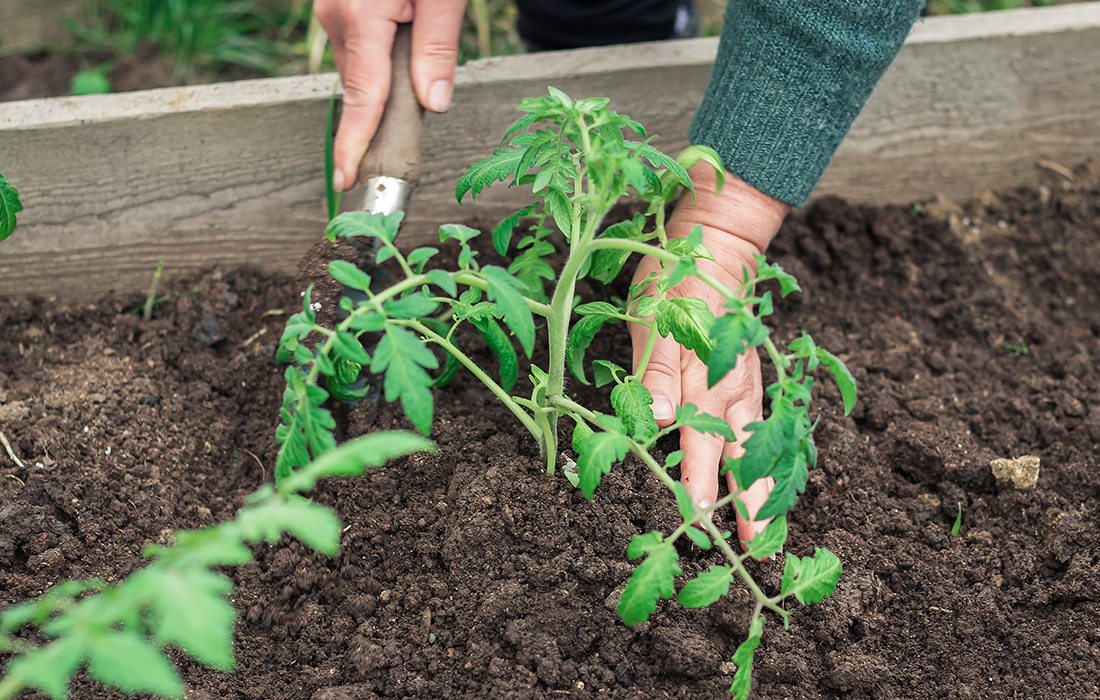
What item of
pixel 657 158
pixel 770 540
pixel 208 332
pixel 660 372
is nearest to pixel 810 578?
pixel 770 540

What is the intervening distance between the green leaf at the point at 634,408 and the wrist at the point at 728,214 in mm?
451

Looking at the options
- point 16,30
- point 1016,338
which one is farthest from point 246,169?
point 1016,338

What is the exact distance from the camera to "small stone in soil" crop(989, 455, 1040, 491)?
1711 millimetres

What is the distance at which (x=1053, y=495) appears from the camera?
1721 mm

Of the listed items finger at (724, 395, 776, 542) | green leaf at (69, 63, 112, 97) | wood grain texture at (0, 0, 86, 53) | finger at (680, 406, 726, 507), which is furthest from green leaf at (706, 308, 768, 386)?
wood grain texture at (0, 0, 86, 53)

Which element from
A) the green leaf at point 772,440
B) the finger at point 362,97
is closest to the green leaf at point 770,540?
the green leaf at point 772,440

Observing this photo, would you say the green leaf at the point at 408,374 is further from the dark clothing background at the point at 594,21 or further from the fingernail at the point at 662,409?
the dark clothing background at the point at 594,21

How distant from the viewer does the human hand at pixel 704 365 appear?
1588 millimetres

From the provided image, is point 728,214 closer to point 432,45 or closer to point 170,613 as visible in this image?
point 432,45

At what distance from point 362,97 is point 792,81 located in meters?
0.71

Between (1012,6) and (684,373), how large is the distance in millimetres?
1876

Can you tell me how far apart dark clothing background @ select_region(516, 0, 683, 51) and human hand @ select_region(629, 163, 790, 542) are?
87cm

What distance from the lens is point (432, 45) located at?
1744 mm

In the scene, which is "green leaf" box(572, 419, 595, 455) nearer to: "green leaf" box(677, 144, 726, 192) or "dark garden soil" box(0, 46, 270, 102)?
"green leaf" box(677, 144, 726, 192)
